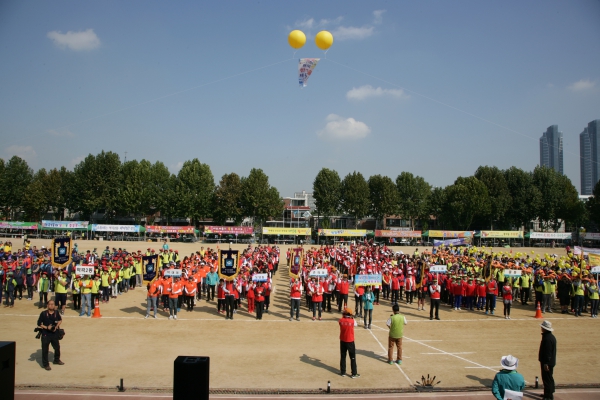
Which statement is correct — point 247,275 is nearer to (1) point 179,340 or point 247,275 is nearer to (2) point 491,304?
(1) point 179,340

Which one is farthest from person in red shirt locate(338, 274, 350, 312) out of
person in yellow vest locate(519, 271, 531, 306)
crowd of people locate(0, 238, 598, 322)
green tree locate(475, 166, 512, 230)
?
green tree locate(475, 166, 512, 230)

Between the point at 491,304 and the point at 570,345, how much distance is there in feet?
15.3

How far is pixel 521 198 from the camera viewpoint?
232ft

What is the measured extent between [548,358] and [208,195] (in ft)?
218

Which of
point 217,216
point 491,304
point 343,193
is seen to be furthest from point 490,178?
point 491,304

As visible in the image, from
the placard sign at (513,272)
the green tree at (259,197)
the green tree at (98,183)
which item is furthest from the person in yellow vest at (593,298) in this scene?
the green tree at (98,183)

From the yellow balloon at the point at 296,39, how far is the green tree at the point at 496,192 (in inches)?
2625

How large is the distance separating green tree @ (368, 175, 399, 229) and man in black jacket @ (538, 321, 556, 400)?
227 ft

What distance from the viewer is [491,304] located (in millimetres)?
17156

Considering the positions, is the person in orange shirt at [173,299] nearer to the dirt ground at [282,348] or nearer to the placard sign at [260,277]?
the dirt ground at [282,348]

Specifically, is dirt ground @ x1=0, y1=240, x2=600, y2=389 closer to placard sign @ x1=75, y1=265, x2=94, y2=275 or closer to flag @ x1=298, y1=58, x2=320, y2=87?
placard sign @ x1=75, y1=265, x2=94, y2=275

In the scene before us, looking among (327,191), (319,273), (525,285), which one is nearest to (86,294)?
(319,273)

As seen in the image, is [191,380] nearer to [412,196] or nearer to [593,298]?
[593,298]

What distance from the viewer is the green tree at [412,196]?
78.8m
